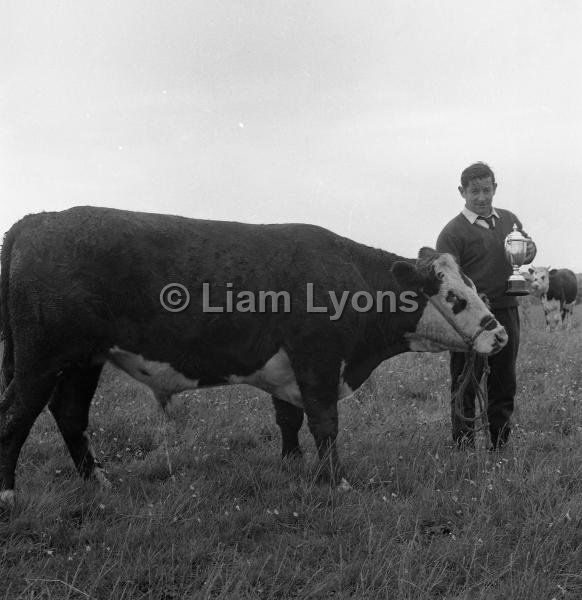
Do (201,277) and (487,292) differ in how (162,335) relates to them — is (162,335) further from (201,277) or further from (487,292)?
(487,292)

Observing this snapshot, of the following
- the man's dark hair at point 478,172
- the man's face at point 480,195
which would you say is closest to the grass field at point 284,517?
the man's face at point 480,195

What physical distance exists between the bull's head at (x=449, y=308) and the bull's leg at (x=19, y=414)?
113 inches

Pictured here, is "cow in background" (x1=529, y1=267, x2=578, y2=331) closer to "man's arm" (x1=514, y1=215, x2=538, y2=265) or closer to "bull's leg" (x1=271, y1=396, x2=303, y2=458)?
"man's arm" (x1=514, y1=215, x2=538, y2=265)

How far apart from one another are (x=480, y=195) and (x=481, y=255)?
1.91 feet

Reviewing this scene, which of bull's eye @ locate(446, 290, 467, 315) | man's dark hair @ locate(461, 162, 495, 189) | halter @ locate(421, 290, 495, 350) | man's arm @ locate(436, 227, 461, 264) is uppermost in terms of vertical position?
man's dark hair @ locate(461, 162, 495, 189)

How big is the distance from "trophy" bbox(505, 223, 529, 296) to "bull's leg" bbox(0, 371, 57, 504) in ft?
12.3

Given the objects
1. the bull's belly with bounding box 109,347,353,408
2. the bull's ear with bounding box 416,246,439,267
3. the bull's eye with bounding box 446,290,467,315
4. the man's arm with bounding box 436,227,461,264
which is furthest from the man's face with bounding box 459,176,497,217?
the bull's belly with bounding box 109,347,353,408

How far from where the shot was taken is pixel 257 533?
371cm

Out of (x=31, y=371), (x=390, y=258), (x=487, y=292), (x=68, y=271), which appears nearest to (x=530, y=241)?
(x=487, y=292)

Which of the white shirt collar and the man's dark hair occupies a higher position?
the man's dark hair

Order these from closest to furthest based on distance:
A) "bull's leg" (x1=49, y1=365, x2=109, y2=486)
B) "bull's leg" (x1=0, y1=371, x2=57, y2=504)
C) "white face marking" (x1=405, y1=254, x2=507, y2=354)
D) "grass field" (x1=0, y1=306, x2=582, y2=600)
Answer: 1. "grass field" (x1=0, y1=306, x2=582, y2=600)
2. "bull's leg" (x1=0, y1=371, x2=57, y2=504)
3. "bull's leg" (x1=49, y1=365, x2=109, y2=486)
4. "white face marking" (x1=405, y1=254, x2=507, y2=354)

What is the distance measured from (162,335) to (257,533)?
1.55 meters

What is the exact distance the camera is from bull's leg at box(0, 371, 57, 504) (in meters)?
4.11

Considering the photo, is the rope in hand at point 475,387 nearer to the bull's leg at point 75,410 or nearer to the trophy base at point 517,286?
the trophy base at point 517,286
